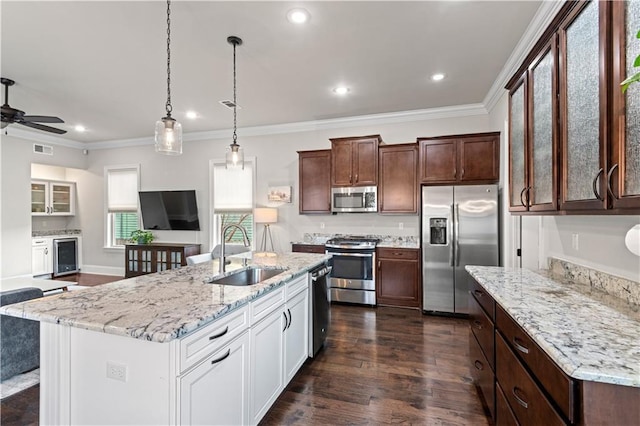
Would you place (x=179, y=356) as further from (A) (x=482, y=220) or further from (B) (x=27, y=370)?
(A) (x=482, y=220)

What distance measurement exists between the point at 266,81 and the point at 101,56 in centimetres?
176

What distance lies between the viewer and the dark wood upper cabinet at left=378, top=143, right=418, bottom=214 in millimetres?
4730

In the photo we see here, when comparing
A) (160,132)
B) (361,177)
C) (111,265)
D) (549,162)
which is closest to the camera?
(549,162)

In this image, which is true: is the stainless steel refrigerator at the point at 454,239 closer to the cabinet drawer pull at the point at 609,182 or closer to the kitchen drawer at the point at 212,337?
the cabinet drawer pull at the point at 609,182

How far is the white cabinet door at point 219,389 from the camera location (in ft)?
4.47

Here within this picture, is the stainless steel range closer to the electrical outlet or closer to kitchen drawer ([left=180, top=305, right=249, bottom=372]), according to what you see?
kitchen drawer ([left=180, top=305, right=249, bottom=372])

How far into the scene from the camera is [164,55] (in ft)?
10.7

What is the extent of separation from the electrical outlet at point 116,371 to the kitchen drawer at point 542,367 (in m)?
1.72

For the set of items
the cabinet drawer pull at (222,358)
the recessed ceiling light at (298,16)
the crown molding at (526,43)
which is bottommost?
the cabinet drawer pull at (222,358)

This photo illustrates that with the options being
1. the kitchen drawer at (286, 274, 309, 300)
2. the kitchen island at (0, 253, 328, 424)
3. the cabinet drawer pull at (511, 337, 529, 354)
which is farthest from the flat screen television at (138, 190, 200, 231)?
the cabinet drawer pull at (511, 337, 529, 354)

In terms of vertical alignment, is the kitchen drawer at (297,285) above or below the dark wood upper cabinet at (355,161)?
below

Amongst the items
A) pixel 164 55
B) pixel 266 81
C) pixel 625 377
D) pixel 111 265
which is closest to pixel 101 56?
pixel 164 55

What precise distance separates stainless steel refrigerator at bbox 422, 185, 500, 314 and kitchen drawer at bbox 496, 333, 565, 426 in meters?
2.50

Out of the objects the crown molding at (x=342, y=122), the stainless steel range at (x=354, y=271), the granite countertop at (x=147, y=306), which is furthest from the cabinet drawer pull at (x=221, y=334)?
the crown molding at (x=342, y=122)
